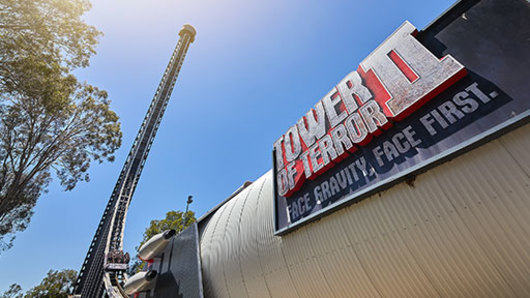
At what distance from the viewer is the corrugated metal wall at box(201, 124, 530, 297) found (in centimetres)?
383

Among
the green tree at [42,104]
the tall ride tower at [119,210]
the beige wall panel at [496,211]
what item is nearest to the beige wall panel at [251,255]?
the beige wall panel at [496,211]

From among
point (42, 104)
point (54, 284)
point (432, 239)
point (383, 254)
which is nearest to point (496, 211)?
point (432, 239)

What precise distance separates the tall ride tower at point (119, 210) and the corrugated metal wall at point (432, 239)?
27.6 m

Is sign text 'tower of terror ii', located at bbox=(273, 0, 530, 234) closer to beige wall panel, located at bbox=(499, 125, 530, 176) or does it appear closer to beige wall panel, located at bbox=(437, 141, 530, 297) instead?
beige wall panel, located at bbox=(499, 125, 530, 176)

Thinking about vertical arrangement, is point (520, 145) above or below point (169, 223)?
below

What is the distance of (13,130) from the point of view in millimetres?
17281

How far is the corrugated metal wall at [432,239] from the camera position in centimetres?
A: 383

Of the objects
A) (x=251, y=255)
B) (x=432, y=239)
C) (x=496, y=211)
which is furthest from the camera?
(x=251, y=255)

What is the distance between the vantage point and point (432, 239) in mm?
4602

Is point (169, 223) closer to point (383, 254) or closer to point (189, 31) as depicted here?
point (383, 254)

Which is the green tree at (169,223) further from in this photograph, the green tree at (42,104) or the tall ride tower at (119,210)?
the green tree at (42,104)

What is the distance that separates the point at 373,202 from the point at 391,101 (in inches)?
106

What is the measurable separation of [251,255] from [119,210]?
3962 cm

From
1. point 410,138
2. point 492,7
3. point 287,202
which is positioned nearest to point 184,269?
point 287,202
